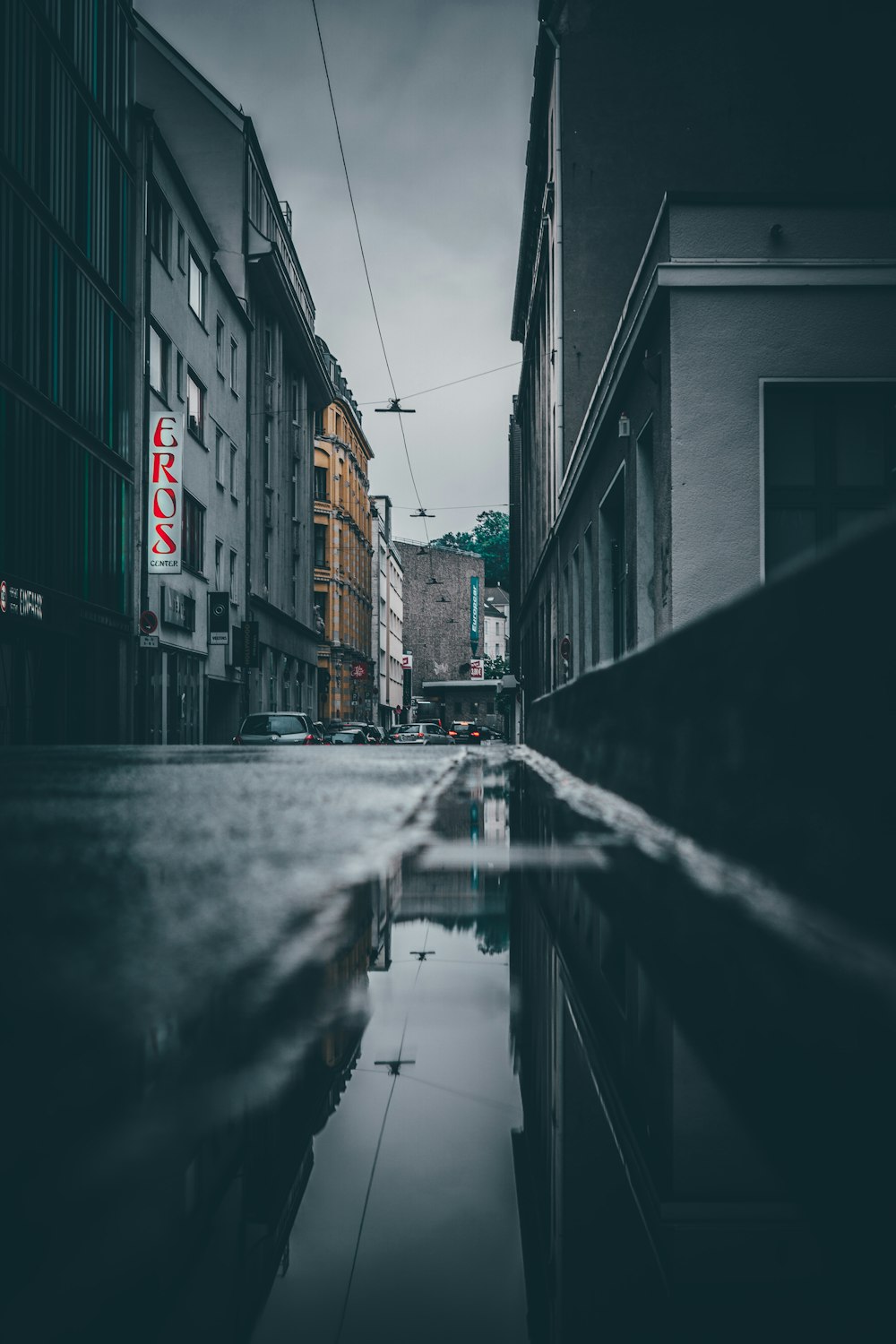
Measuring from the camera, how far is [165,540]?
26047 millimetres

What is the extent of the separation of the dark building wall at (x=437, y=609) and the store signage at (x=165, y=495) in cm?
7640

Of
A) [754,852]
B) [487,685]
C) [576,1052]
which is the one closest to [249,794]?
[754,852]

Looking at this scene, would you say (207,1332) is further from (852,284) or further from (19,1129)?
(852,284)

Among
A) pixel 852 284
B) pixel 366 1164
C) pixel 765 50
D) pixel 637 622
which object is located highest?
pixel 765 50

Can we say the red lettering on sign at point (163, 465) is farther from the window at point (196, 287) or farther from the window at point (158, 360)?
the window at point (196, 287)

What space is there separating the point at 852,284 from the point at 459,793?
7680mm

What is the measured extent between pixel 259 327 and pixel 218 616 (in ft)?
42.7

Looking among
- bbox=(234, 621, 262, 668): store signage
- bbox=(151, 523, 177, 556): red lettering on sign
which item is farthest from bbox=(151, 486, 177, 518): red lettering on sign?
bbox=(234, 621, 262, 668): store signage

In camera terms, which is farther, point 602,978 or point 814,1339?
point 602,978

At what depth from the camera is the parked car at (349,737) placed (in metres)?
34.6

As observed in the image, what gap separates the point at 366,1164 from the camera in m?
1.08

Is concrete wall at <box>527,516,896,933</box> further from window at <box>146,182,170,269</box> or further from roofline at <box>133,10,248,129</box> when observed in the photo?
roofline at <box>133,10,248,129</box>

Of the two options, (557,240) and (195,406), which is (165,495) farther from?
(557,240)

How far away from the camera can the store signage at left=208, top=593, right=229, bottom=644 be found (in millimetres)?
31094
